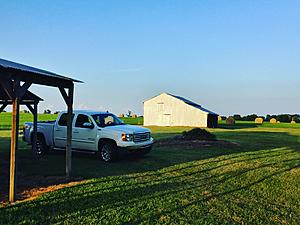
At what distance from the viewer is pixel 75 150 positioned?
12.6 metres

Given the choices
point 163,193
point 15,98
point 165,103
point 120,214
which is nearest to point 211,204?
point 163,193

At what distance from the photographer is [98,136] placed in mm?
12070

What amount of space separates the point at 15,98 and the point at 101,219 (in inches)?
127

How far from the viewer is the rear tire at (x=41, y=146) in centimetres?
1363

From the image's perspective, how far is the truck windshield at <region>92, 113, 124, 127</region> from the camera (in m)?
12.5

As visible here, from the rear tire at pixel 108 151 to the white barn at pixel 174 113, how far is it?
35.3m

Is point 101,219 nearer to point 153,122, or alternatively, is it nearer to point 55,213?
point 55,213

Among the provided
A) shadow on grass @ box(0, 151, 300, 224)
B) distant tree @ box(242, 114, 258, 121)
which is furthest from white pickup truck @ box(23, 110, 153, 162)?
distant tree @ box(242, 114, 258, 121)

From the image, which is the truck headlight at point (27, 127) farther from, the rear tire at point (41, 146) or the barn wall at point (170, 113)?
the barn wall at point (170, 113)

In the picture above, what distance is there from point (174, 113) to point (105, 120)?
36663 millimetres

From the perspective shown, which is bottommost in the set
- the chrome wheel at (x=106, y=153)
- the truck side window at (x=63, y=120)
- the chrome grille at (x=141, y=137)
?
the chrome wheel at (x=106, y=153)

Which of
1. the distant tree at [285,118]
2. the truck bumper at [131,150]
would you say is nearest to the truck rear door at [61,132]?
the truck bumper at [131,150]

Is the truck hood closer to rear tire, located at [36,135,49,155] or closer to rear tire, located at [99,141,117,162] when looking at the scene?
rear tire, located at [99,141,117,162]

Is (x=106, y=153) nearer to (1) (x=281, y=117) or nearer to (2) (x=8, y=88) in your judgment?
(2) (x=8, y=88)
